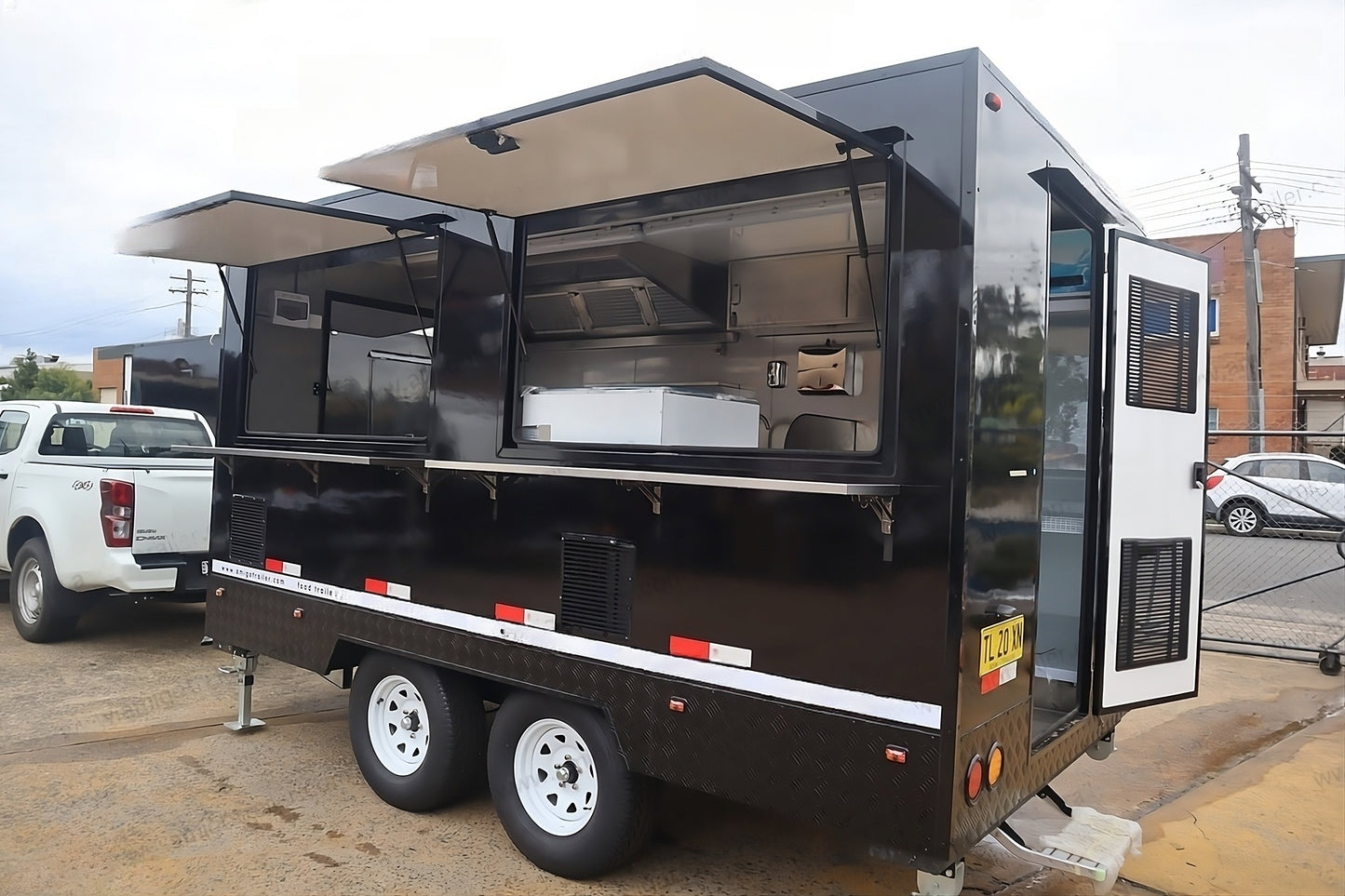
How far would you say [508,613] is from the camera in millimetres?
3512

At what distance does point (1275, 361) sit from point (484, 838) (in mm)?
24053

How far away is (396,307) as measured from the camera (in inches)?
207

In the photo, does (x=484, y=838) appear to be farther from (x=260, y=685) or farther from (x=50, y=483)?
(x=50, y=483)

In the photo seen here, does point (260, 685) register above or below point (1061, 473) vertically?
below

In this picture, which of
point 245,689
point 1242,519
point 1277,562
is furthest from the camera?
point 1242,519

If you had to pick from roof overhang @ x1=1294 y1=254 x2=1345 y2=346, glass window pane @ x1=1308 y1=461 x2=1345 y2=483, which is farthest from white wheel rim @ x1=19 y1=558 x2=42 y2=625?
roof overhang @ x1=1294 y1=254 x2=1345 y2=346

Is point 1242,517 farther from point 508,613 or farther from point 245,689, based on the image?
point 245,689

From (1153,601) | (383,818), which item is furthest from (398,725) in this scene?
(1153,601)

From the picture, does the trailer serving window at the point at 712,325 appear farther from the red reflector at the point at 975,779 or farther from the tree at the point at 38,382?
the tree at the point at 38,382

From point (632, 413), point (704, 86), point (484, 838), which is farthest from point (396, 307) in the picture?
point (704, 86)

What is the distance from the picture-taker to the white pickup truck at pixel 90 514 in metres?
6.38

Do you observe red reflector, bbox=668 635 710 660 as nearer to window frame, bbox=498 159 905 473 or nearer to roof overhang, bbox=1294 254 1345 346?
window frame, bbox=498 159 905 473

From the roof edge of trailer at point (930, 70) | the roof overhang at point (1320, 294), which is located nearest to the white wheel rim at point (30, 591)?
the roof edge of trailer at point (930, 70)

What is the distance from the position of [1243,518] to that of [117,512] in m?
13.8
